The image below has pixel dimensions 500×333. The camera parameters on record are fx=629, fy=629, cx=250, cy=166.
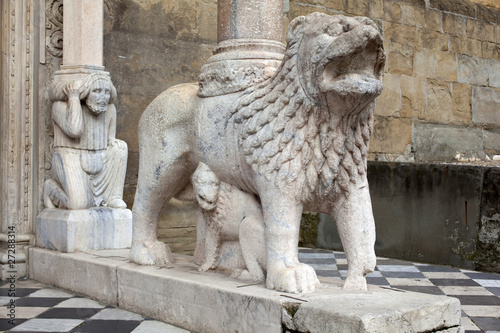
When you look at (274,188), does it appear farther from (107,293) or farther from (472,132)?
(472,132)

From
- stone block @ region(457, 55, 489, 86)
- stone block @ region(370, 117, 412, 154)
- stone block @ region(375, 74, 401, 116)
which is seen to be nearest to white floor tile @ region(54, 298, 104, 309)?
stone block @ region(370, 117, 412, 154)

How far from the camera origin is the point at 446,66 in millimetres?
8930

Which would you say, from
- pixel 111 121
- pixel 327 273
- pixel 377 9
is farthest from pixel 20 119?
pixel 377 9

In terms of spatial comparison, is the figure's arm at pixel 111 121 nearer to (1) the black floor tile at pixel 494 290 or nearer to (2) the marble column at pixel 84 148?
(2) the marble column at pixel 84 148

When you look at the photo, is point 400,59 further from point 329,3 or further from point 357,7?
point 329,3

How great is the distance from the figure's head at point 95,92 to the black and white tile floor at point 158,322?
1293 mm

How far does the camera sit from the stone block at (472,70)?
9.14 meters

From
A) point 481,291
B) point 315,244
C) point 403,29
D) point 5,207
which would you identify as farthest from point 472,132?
point 5,207

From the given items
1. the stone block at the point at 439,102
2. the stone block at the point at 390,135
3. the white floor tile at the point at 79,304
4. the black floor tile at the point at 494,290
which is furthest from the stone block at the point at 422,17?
the white floor tile at the point at 79,304

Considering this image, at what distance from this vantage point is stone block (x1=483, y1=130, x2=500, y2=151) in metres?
9.43

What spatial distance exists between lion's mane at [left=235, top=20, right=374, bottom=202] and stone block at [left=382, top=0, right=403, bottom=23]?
589 centimetres

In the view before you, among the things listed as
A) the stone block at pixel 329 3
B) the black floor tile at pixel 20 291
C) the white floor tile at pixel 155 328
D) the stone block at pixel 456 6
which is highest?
the stone block at pixel 456 6

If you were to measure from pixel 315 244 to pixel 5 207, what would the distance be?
3.04 m

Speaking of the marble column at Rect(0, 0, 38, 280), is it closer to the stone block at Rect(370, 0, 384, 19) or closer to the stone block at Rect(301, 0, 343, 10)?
the stone block at Rect(301, 0, 343, 10)
